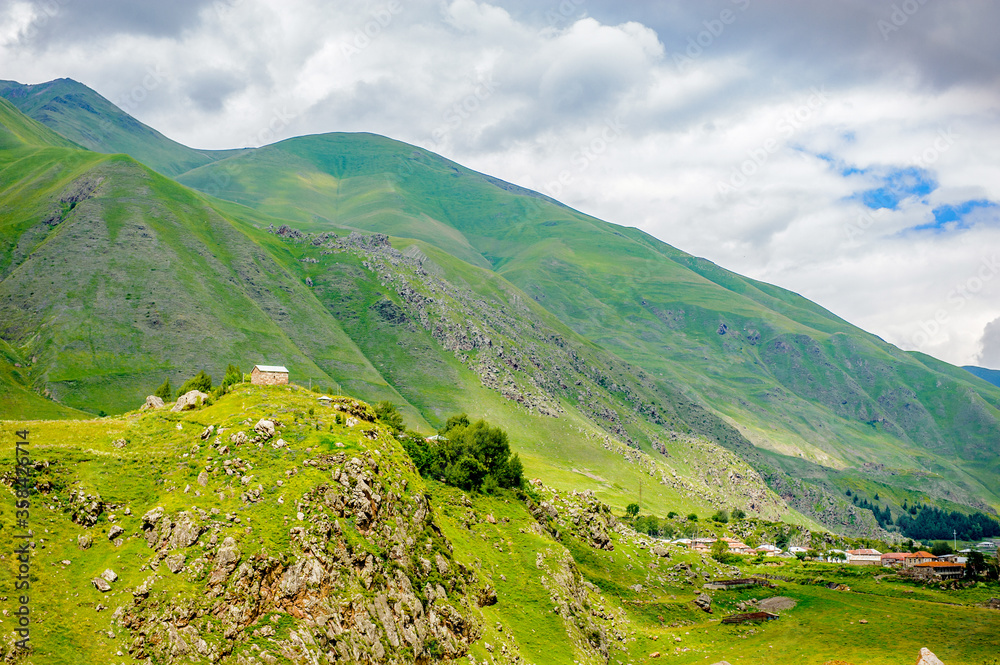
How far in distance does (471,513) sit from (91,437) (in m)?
46.5

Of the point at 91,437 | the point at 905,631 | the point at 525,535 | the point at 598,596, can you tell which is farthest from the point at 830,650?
the point at 91,437

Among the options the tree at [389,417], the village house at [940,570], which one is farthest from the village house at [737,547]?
the tree at [389,417]

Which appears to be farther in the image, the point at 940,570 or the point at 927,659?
the point at 940,570

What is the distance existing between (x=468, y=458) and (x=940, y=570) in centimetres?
12105

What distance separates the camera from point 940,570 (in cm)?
15200

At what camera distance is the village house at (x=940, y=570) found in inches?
5546

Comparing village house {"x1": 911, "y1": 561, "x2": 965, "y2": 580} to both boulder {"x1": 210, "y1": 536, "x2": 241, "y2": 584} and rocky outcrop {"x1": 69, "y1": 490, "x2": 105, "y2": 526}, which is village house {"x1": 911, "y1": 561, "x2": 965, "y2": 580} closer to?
boulder {"x1": 210, "y1": 536, "x2": 241, "y2": 584}

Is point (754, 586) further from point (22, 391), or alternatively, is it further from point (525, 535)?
point (22, 391)

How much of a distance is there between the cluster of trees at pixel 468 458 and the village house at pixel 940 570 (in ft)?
312

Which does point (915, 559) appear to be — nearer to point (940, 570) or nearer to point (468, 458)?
point (940, 570)

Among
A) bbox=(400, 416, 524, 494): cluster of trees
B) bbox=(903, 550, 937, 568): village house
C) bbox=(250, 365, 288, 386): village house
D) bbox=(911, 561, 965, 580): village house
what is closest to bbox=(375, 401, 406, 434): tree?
bbox=(400, 416, 524, 494): cluster of trees

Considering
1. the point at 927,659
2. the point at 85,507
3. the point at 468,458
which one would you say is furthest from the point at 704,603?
the point at 85,507

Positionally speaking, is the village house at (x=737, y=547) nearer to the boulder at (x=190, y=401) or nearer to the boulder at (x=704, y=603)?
the boulder at (x=704, y=603)

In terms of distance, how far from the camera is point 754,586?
12950 cm
